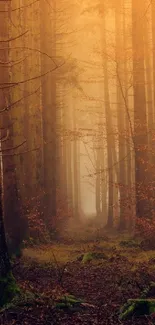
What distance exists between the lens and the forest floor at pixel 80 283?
6.77 meters

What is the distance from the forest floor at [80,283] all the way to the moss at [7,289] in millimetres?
244

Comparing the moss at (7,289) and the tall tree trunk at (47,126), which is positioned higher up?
the tall tree trunk at (47,126)

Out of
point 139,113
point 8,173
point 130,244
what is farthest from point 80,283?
point 139,113

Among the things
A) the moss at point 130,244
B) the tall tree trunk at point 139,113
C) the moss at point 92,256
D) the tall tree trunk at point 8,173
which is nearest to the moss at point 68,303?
the moss at point 92,256

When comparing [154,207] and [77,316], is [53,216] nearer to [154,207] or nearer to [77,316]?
[154,207]

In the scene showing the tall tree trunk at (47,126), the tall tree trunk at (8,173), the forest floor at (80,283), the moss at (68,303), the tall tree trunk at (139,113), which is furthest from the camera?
the tall tree trunk at (47,126)

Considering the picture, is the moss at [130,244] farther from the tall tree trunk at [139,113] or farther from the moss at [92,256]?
the moss at [92,256]

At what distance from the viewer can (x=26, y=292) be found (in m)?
7.70

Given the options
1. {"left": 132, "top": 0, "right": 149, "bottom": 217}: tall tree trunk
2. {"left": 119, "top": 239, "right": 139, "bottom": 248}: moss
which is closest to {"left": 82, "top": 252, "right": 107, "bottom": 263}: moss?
{"left": 119, "top": 239, "right": 139, "bottom": 248}: moss

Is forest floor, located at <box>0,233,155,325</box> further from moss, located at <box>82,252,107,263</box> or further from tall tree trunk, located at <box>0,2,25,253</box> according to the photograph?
tall tree trunk, located at <box>0,2,25,253</box>

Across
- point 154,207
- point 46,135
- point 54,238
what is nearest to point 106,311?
point 154,207

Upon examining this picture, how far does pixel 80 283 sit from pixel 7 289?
247 centimetres

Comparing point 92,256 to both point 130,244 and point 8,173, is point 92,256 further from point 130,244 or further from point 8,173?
point 8,173

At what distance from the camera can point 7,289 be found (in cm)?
741
